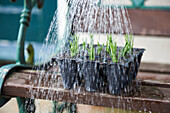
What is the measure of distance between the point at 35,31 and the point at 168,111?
2953 millimetres

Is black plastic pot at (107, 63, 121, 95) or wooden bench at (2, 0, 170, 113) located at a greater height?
black plastic pot at (107, 63, 121, 95)

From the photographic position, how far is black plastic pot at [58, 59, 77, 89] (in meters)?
0.93

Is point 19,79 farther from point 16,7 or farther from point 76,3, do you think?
point 16,7

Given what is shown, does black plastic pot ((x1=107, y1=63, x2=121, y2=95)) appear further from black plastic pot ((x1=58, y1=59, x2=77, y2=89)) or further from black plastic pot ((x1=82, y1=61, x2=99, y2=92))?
black plastic pot ((x1=58, y1=59, x2=77, y2=89))

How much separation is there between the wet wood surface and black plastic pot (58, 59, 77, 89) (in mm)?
33

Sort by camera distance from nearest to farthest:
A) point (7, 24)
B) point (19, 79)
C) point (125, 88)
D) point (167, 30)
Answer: point (125, 88), point (19, 79), point (167, 30), point (7, 24)

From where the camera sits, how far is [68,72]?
0.95 m

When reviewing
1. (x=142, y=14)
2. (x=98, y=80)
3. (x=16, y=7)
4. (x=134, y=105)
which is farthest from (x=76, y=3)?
(x=16, y=7)

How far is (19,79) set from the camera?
108 cm

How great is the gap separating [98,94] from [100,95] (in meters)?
0.01

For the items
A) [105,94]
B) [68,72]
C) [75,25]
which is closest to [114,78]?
[105,94]

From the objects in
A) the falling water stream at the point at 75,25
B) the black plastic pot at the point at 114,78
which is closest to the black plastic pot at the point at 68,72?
the falling water stream at the point at 75,25

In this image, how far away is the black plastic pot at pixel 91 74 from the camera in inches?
35.4

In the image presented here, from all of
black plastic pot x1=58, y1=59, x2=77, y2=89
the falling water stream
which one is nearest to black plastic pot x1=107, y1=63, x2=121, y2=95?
the falling water stream
